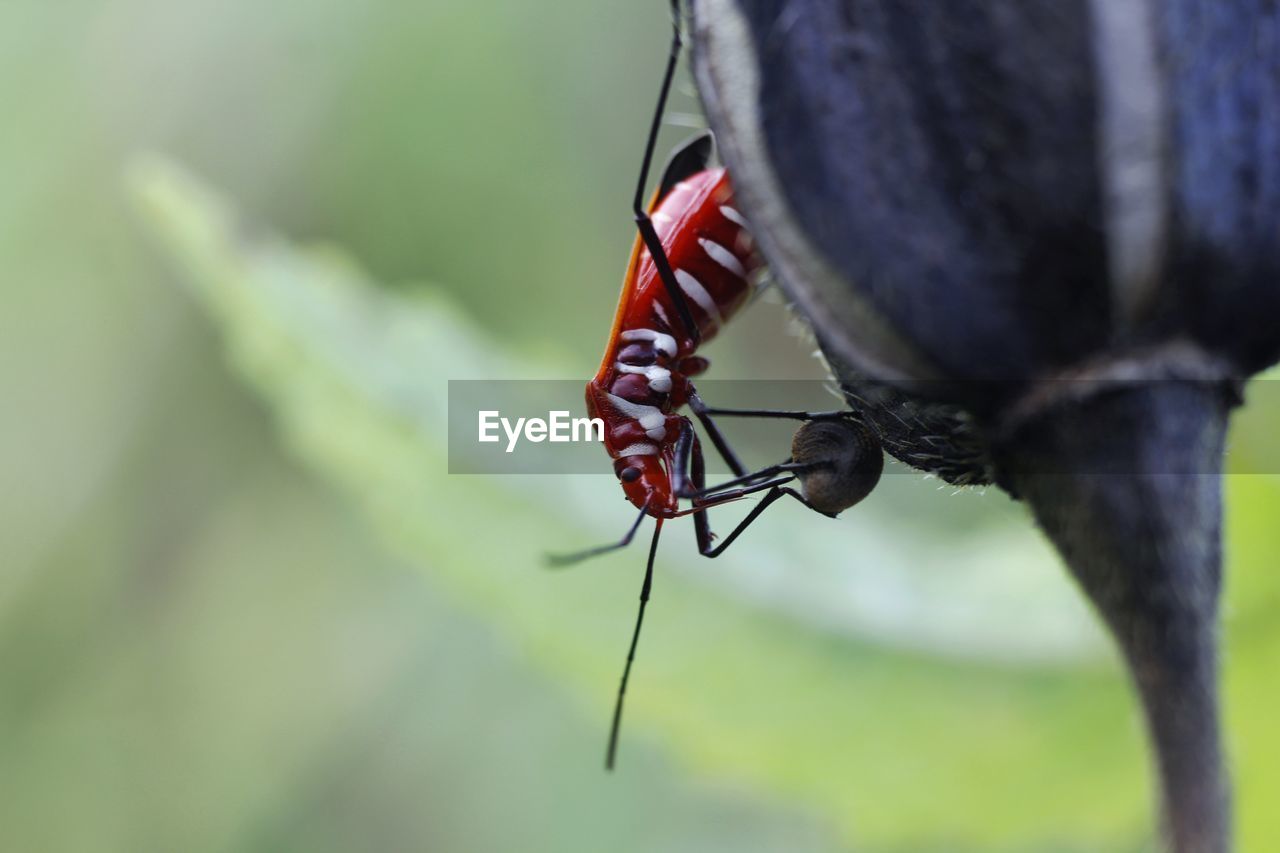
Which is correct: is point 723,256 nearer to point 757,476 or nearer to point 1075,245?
point 757,476

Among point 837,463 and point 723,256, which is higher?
point 723,256

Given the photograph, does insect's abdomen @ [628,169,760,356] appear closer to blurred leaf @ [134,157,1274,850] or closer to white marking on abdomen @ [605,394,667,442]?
white marking on abdomen @ [605,394,667,442]

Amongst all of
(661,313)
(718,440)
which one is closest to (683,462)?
(718,440)

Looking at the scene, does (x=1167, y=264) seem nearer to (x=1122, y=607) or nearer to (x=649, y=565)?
(x=1122, y=607)

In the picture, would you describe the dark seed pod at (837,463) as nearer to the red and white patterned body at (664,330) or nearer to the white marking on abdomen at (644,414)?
the red and white patterned body at (664,330)

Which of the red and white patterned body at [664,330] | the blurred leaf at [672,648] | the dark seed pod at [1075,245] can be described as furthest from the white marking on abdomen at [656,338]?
the dark seed pod at [1075,245]

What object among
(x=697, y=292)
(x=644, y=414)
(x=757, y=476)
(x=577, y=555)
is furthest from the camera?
(x=577, y=555)
